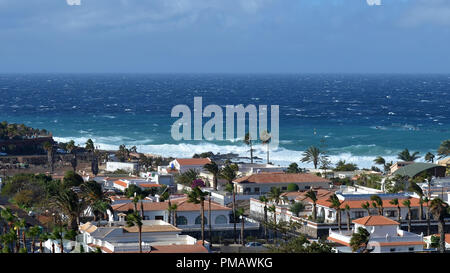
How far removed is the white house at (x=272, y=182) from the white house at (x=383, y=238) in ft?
46.4

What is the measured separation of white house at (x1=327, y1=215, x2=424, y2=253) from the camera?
2850 centimetres

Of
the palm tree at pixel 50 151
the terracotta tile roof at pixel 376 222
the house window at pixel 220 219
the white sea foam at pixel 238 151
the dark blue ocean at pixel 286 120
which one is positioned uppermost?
the terracotta tile roof at pixel 376 222

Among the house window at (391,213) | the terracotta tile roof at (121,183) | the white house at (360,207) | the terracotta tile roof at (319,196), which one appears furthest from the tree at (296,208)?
the terracotta tile roof at (121,183)

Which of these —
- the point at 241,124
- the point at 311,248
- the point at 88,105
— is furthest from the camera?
the point at 88,105

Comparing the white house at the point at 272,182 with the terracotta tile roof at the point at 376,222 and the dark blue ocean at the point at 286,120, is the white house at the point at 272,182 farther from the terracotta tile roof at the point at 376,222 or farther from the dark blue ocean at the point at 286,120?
the dark blue ocean at the point at 286,120

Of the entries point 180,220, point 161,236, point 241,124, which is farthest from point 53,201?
point 241,124

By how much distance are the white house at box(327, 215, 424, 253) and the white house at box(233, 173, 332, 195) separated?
1415 centimetres

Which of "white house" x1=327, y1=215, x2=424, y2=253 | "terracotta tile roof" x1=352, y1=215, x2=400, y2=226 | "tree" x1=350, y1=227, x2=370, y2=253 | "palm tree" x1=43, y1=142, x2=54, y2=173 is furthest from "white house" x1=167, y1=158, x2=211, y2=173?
"tree" x1=350, y1=227, x2=370, y2=253

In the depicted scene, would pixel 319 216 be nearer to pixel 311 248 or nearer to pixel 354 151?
pixel 311 248

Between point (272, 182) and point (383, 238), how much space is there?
17008 mm

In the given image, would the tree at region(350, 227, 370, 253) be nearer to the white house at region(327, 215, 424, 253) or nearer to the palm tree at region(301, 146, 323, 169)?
the white house at region(327, 215, 424, 253)

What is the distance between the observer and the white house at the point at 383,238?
2850cm
